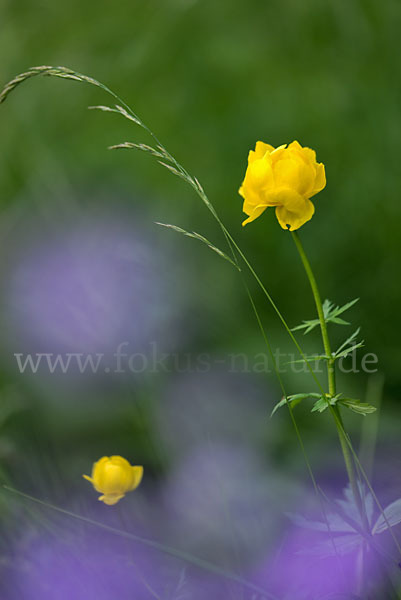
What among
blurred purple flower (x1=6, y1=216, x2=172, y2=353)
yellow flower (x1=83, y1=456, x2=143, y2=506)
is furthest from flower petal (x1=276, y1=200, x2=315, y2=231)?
blurred purple flower (x1=6, y1=216, x2=172, y2=353)

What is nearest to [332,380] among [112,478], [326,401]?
[326,401]

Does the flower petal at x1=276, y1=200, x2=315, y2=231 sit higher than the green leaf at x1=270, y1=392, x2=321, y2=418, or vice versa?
the flower petal at x1=276, y1=200, x2=315, y2=231

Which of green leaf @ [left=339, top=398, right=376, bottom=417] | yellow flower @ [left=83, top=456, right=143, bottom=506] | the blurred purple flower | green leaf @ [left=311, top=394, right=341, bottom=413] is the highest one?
the blurred purple flower

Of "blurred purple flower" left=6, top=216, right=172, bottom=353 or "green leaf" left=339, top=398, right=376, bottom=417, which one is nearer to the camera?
"green leaf" left=339, top=398, right=376, bottom=417

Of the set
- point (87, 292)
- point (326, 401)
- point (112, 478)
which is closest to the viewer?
point (326, 401)

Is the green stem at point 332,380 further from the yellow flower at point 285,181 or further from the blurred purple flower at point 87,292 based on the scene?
the blurred purple flower at point 87,292

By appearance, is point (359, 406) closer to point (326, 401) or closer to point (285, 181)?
point (326, 401)

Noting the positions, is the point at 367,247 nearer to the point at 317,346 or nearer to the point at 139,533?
the point at 317,346

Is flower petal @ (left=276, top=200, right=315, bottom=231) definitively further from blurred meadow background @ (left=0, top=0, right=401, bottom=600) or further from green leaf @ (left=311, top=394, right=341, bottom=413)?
blurred meadow background @ (left=0, top=0, right=401, bottom=600)
